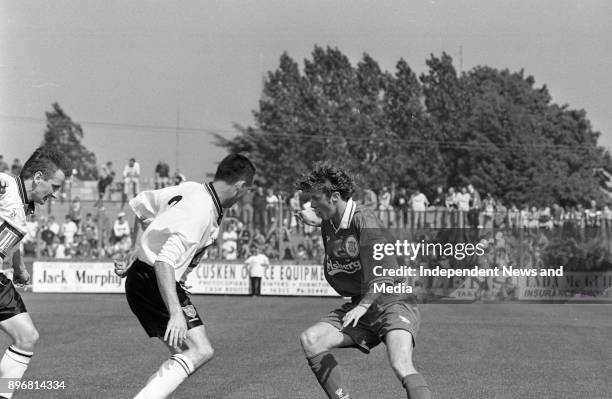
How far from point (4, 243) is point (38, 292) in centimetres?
2786

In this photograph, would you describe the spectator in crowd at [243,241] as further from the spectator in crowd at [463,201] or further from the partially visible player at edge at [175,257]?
the partially visible player at edge at [175,257]

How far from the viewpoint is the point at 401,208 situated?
33.3 m

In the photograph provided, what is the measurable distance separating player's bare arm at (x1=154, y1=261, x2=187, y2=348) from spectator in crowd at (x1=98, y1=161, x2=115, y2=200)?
31.2 metres

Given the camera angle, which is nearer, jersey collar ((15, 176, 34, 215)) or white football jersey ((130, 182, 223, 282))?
white football jersey ((130, 182, 223, 282))

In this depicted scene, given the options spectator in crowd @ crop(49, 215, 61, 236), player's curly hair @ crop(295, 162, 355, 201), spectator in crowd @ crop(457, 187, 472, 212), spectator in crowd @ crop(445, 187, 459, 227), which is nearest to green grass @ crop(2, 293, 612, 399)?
player's curly hair @ crop(295, 162, 355, 201)

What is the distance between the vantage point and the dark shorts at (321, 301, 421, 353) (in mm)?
7137

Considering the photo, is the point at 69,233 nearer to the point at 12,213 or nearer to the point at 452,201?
the point at 452,201

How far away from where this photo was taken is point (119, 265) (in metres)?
7.05

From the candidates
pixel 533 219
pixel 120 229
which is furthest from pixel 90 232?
pixel 533 219

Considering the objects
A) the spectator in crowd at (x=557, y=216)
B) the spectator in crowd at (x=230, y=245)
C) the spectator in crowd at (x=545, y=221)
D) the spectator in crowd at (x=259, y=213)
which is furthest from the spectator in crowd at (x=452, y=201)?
the spectator in crowd at (x=230, y=245)

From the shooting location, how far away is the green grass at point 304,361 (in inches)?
395

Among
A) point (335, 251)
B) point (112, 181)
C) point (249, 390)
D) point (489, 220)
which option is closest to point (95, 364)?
point (249, 390)

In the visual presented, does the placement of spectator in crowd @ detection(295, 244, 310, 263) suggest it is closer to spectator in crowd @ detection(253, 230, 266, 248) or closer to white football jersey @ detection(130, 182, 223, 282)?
spectator in crowd @ detection(253, 230, 266, 248)

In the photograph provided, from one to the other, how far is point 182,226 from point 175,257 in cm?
23
